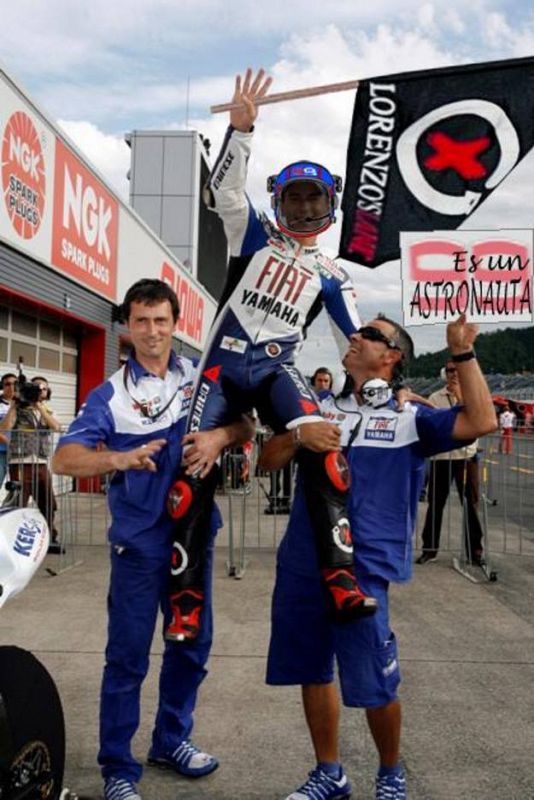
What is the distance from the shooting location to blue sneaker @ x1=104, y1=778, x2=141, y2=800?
9.62 ft

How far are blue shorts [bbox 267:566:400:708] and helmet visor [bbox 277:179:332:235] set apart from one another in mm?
1538

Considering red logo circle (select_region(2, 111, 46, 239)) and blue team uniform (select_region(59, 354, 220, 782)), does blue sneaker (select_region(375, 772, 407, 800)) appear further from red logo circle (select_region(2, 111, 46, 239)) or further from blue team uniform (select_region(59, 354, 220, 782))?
red logo circle (select_region(2, 111, 46, 239))

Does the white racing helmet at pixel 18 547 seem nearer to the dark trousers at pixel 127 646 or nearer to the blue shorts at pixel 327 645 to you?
the dark trousers at pixel 127 646

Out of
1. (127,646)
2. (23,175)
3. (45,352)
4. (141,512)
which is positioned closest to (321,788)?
(127,646)

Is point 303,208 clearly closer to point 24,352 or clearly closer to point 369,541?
point 369,541

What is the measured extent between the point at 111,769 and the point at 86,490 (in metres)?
10.4

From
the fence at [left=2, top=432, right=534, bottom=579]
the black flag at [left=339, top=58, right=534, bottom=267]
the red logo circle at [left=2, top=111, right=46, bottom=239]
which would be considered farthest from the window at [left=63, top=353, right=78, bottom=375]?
the black flag at [left=339, top=58, right=534, bottom=267]

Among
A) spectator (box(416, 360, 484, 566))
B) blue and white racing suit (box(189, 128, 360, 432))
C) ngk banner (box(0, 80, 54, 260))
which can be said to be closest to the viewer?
blue and white racing suit (box(189, 128, 360, 432))

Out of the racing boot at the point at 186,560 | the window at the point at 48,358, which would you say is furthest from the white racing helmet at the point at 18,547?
the window at the point at 48,358

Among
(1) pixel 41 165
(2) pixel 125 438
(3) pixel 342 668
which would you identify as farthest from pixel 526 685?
(1) pixel 41 165

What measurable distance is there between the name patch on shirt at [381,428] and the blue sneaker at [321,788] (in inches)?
52.6

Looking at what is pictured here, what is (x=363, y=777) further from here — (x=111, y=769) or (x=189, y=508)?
(x=189, y=508)

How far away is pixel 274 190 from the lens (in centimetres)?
352

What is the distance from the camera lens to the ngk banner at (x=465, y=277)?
3855mm
